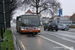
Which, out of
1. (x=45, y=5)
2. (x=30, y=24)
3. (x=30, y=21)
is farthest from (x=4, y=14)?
(x=45, y=5)

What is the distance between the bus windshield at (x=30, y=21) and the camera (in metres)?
21.5

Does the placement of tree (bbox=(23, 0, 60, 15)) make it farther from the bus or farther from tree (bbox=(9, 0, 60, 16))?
the bus

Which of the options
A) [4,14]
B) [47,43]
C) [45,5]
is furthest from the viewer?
[45,5]

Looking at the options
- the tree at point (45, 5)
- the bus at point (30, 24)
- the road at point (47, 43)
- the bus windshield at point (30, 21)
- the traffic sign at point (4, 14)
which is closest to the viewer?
the traffic sign at point (4, 14)

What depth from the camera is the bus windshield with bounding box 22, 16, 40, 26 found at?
21531 mm

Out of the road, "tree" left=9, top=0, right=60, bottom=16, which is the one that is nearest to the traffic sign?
the road

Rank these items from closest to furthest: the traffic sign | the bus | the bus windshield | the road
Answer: the traffic sign, the road, the bus, the bus windshield

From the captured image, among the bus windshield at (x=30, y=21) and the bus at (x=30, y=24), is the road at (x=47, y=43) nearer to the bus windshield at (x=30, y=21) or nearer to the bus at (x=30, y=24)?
the bus at (x=30, y=24)

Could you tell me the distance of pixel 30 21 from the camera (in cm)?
2164

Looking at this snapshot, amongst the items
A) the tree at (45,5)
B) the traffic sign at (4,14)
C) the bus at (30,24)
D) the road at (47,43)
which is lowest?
the road at (47,43)

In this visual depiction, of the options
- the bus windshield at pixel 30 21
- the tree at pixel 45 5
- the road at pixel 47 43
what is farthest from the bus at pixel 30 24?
the tree at pixel 45 5

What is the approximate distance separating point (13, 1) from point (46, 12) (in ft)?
44.9

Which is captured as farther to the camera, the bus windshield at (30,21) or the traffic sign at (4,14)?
the bus windshield at (30,21)

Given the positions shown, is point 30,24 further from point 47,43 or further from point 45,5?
point 45,5
